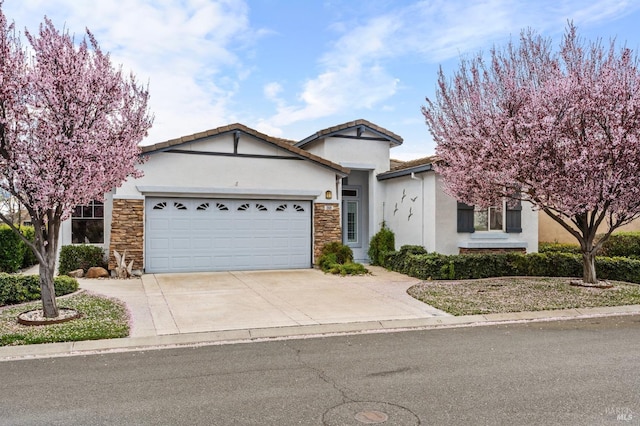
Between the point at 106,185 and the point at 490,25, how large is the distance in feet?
31.8

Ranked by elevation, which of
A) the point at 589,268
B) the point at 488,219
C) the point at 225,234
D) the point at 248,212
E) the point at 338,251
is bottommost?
the point at 589,268

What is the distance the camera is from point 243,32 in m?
13.3

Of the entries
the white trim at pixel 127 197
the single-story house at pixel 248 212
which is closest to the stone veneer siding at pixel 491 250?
the single-story house at pixel 248 212

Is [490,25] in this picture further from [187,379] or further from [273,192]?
[187,379]

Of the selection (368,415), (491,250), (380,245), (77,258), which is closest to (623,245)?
(491,250)

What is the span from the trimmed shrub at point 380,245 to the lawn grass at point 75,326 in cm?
937

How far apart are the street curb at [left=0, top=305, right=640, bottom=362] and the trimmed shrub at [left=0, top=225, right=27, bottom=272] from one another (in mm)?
9520

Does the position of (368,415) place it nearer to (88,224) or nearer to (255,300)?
(255,300)

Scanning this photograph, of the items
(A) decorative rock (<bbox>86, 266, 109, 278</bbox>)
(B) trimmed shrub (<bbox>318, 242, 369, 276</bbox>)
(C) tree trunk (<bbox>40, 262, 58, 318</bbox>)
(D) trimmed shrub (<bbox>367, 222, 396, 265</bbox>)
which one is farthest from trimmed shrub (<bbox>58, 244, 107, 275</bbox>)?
(D) trimmed shrub (<bbox>367, 222, 396, 265</bbox>)

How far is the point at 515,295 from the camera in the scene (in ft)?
37.2

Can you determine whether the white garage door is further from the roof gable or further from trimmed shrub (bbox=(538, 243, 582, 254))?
trimmed shrub (bbox=(538, 243, 582, 254))

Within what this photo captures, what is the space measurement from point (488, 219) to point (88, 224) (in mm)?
12489

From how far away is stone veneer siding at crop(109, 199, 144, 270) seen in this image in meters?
13.9

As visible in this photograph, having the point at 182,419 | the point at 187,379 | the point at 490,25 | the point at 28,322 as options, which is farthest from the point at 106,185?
the point at 490,25
